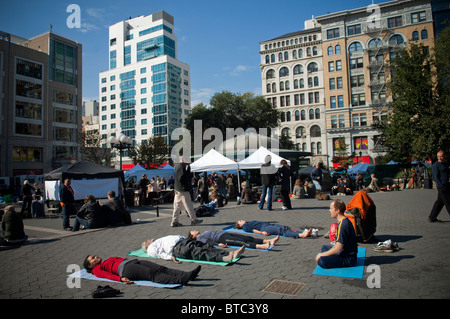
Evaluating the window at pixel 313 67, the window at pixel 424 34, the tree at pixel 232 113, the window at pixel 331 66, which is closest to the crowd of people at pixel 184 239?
the tree at pixel 232 113

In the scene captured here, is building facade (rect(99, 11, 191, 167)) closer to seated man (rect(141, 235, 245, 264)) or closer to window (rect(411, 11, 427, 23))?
window (rect(411, 11, 427, 23))

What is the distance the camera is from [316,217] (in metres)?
9.77

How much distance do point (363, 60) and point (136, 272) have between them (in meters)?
65.7

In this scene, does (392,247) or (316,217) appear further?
(316,217)

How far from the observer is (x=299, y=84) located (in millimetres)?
69875

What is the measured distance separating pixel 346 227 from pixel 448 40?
3763 centimetres

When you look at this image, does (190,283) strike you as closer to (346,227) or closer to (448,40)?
(346,227)

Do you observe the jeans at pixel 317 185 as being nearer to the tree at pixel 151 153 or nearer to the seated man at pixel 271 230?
the seated man at pixel 271 230

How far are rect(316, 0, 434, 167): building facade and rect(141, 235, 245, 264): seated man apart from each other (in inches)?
2109

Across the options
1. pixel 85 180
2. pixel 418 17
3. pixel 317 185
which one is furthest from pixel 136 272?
pixel 418 17

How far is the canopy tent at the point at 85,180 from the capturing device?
43.1ft

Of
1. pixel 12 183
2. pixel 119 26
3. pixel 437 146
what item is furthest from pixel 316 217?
pixel 119 26

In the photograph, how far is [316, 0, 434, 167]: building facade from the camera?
53.8m

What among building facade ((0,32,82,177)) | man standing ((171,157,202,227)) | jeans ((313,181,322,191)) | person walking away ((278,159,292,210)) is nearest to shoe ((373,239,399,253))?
man standing ((171,157,202,227))
